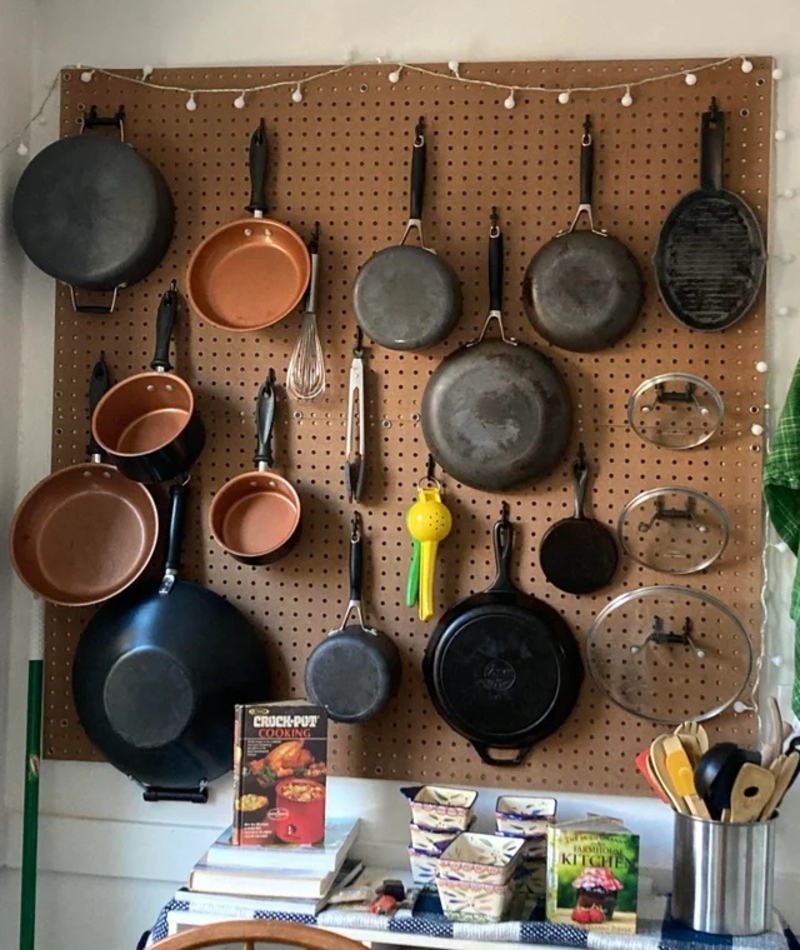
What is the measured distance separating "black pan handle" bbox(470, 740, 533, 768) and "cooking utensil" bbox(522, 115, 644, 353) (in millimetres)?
683

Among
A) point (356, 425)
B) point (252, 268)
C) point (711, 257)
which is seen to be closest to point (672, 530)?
point (711, 257)

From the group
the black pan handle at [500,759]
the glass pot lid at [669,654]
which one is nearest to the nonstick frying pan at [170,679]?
the black pan handle at [500,759]

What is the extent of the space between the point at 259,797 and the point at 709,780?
2.27 feet

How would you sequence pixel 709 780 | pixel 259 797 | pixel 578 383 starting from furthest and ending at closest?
pixel 578 383 < pixel 259 797 < pixel 709 780

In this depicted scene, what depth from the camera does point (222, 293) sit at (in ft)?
6.37

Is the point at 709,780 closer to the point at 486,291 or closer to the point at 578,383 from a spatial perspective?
the point at 578,383

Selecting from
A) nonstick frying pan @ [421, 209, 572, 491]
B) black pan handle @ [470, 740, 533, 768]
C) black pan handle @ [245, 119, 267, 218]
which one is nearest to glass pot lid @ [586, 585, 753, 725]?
black pan handle @ [470, 740, 533, 768]

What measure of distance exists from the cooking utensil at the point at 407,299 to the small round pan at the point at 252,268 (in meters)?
0.12

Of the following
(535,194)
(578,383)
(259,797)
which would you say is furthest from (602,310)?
(259,797)

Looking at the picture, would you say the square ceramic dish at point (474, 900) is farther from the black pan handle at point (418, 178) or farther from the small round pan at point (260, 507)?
the black pan handle at point (418, 178)

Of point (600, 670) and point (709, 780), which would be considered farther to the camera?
point (600, 670)

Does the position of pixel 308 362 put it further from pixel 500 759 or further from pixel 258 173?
pixel 500 759

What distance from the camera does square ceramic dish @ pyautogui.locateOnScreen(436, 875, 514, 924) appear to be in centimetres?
159

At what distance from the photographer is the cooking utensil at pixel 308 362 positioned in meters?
1.93
